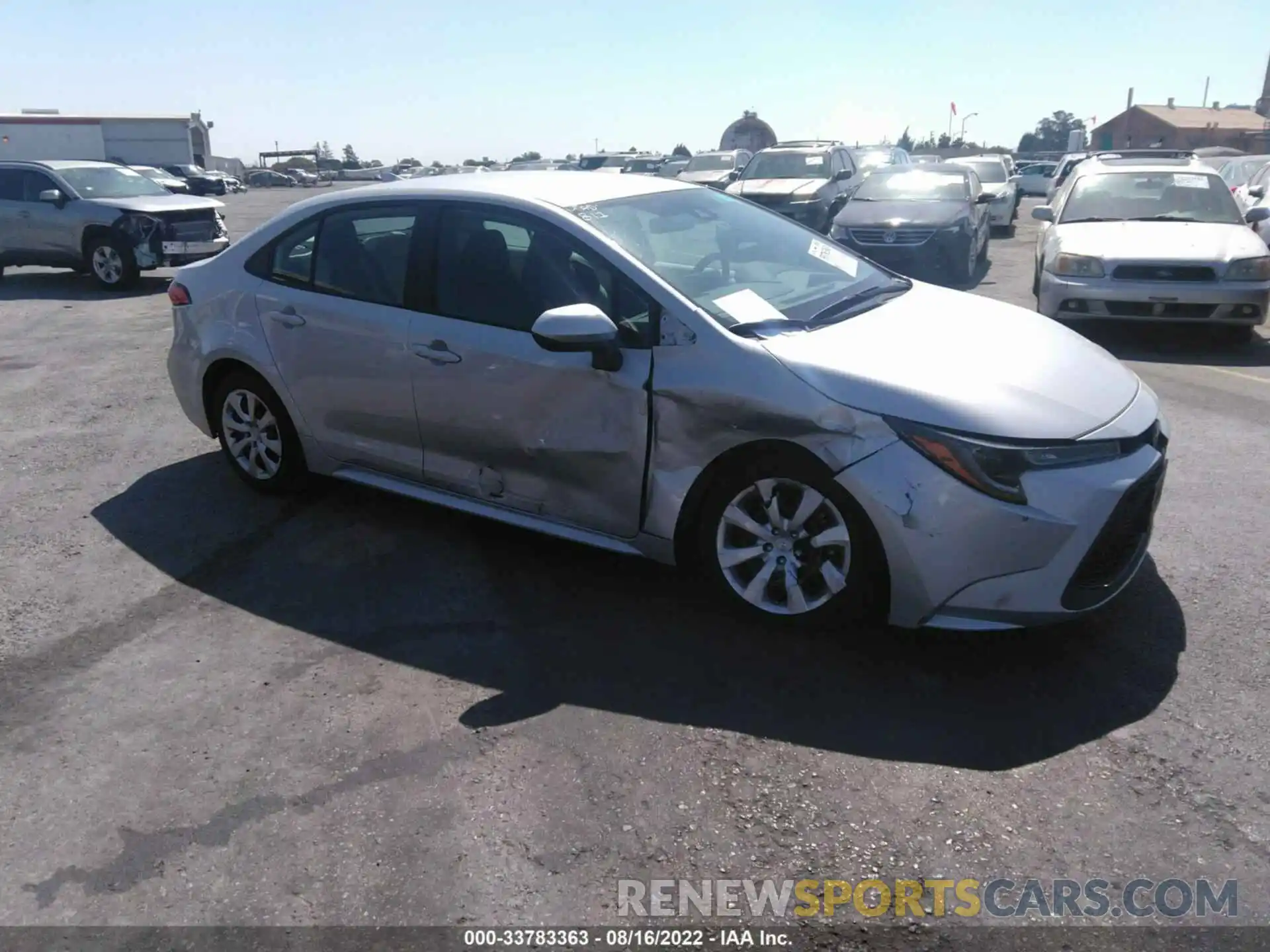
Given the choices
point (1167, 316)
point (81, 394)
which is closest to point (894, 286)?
point (1167, 316)

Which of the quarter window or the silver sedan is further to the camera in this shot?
the quarter window

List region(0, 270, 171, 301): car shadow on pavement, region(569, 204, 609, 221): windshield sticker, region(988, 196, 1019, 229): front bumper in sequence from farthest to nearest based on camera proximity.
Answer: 1. region(988, 196, 1019, 229): front bumper
2. region(0, 270, 171, 301): car shadow on pavement
3. region(569, 204, 609, 221): windshield sticker

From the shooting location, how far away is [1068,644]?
3918 millimetres

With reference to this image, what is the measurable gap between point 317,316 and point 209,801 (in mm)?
2559

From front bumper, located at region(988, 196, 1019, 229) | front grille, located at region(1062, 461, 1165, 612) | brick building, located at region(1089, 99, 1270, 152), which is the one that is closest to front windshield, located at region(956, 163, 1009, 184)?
front bumper, located at region(988, 196, 1019, 229)

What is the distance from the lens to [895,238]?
1398 centimetres

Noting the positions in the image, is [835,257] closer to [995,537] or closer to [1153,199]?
[995,537]

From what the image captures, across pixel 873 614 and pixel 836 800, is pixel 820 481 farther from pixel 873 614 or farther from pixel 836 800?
pixel 836 800

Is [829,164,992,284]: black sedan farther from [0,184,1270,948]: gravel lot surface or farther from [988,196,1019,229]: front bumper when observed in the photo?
[0,184,1270,948]: gravel lot surface

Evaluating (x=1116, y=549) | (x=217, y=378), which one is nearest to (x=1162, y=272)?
(x=1116, y=549)

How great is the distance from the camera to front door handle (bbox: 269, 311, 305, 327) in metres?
5.14

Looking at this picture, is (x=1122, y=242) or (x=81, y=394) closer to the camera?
(x=81, y=394)

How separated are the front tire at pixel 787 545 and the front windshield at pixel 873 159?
802 inches

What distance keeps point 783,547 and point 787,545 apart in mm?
18
